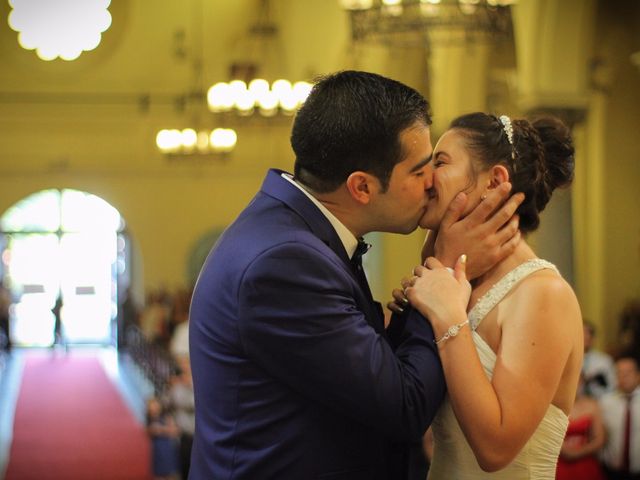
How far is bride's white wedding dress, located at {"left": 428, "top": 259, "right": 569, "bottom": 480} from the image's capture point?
10.1 feet

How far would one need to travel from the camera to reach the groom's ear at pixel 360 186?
108 inches

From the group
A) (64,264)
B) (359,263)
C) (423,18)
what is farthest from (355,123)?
(64,264)

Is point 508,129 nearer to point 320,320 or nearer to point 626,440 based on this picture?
point 320,320

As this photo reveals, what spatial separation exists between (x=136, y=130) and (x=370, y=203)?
2502cm

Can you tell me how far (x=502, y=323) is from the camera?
9.97ft

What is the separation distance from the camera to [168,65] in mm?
27250

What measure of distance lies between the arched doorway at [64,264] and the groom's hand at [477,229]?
25448 millimetres

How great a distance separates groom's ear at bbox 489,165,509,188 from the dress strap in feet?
0.76

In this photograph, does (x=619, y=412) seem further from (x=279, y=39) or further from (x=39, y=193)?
(x=39, y=193)

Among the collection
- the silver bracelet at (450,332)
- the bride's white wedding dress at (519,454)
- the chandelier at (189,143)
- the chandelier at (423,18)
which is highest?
the chandelier at (423,18)

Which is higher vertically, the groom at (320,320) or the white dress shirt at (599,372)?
the groom at (320,320)

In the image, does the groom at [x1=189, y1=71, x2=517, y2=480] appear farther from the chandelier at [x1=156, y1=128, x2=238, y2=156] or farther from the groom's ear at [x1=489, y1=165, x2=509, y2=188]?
the chandelier at [x1=156, y1=128, x2=238, y2=156]

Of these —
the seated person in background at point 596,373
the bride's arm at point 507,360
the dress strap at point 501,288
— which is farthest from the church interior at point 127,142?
the bride's arm at point 507,360

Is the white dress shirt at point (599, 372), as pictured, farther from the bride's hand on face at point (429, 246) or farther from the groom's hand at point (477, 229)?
the groom's hand at point (477, 229)
